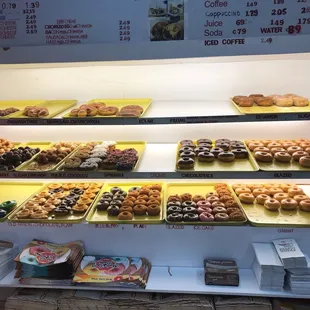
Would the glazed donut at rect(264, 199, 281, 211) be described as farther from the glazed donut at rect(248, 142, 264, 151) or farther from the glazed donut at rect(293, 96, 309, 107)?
the glazed donut at rect(293, 96, 309, 107)

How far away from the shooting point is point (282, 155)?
290cm

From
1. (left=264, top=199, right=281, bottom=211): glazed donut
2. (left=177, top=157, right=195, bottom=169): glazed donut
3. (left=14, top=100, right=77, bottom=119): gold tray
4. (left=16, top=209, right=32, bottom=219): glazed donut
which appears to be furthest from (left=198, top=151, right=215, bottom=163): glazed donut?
(left=16, top=209, right=32, bottom=219): glazed donut

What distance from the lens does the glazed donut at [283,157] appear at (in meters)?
2.89

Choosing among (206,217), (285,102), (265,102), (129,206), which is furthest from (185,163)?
(285,102)

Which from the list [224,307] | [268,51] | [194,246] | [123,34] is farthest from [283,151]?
[123,34]

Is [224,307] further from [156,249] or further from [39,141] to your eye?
[39,141]

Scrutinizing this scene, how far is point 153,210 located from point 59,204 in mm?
813

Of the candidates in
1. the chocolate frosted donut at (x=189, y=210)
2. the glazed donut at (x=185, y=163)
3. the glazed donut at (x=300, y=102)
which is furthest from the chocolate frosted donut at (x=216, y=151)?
the glazed donut at (x=300, y=102)

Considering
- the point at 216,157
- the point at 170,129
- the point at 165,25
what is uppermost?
the point at 165,25

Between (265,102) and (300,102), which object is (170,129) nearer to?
(265,102)

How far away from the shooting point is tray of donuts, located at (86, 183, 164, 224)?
9.61ft

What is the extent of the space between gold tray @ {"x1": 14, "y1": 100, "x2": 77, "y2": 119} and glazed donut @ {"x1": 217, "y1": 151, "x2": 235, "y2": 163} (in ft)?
4.50

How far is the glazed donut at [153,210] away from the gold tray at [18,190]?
118 centimetres

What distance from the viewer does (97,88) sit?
344 centimetres
